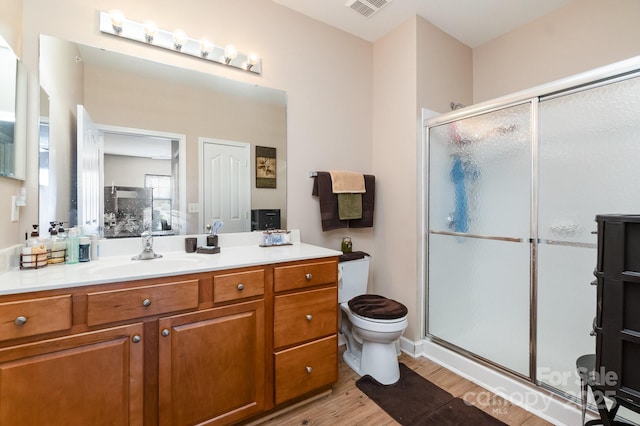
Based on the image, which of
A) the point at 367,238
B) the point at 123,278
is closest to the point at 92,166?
the point at 123,278

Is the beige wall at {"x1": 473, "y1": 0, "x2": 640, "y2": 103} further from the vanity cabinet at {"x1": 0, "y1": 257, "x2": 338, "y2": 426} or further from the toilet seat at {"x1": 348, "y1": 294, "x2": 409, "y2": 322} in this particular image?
the vanity cabinet at {"x1": 0, "y1": 257, "x2": 338, "y2": 426}

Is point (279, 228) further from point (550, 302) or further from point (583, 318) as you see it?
point (583, 318)

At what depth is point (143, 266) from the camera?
1.34 meters

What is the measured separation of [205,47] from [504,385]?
9.27 ft

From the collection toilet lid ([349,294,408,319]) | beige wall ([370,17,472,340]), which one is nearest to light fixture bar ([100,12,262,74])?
beige wall ([370,17,472,340])

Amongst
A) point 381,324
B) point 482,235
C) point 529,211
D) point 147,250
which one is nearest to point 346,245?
point 381,324

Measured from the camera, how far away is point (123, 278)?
3.73 feet

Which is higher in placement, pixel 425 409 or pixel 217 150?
pixel 217 150

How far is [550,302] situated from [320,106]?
210 cm

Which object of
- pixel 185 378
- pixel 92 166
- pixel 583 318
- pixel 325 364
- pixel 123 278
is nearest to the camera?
pixel 123 278

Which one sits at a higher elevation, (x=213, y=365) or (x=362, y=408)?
(x=213, y=365)

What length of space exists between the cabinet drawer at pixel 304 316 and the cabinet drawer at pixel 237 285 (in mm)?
141

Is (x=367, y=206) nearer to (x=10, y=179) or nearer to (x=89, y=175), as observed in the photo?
(x=89, y=175)

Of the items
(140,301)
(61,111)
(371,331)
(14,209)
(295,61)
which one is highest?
(295,61)
